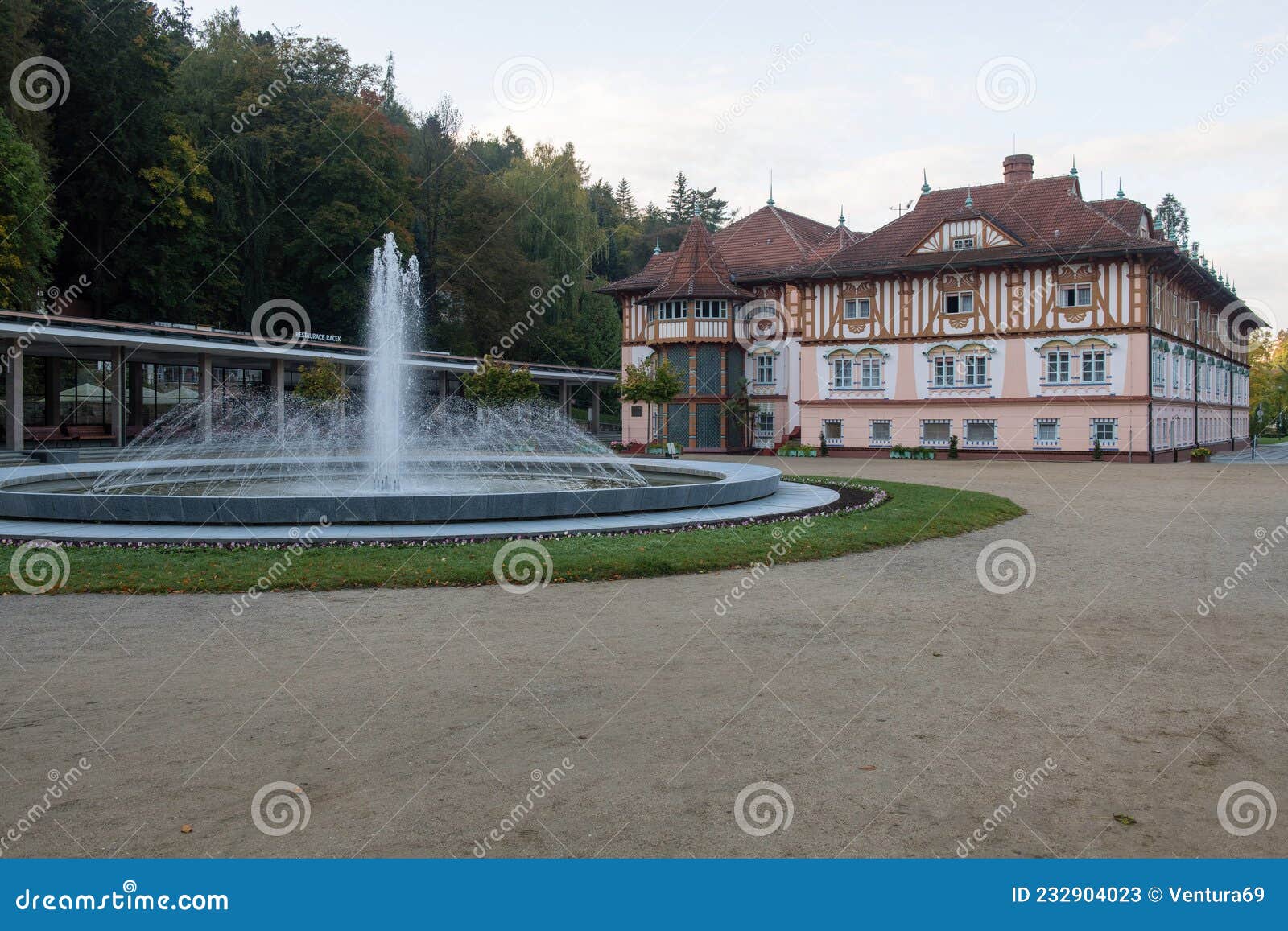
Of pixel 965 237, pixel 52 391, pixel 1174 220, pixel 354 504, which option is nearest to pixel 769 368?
pixel 965 237

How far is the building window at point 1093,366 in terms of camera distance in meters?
42.4

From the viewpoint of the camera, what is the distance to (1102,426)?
4241cm

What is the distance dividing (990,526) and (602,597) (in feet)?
31.2

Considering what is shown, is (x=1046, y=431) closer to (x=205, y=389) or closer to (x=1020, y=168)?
(x=1020, y=168)

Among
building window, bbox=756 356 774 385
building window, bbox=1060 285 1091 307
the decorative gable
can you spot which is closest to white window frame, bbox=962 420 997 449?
building window, bbox=1060 285 1091 307

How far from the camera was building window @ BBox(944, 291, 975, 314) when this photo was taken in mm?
45219

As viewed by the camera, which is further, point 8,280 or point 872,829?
point 8,280

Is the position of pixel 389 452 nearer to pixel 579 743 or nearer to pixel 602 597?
pixel 602 597

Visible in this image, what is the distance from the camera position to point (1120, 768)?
559 cm

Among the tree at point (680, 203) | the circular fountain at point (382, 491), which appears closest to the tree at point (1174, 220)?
the tree at point (680, 203)

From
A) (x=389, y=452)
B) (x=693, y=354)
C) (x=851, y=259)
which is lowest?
(x=389, y=452)

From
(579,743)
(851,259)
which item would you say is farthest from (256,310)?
(579,743)

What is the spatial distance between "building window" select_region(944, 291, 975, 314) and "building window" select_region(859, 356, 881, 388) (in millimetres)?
3932

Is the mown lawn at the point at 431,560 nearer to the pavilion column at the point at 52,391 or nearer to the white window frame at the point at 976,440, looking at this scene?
the white window frame at the point at 976,440
